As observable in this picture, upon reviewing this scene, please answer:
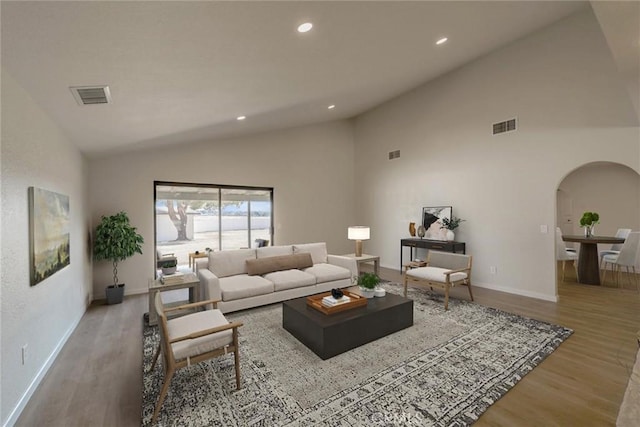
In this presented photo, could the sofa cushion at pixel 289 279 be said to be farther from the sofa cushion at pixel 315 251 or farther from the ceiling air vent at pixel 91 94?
the ceiling air vent at pixel 91 94

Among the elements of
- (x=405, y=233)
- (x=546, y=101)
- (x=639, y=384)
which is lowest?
(x=639, y=384)

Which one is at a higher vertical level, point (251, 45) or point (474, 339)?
point (251, 45)

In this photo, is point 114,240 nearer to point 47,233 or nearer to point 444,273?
point 47,233

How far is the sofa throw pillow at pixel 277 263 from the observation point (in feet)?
14.5

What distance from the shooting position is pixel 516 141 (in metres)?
4.71

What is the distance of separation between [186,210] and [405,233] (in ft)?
15.9

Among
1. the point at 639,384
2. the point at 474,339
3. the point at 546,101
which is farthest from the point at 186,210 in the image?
the point at 546,101

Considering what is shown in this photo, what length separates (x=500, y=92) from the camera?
488 centimetres

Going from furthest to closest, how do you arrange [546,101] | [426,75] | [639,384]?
1. [426,75]
2. [546,101]
3. [639,384]

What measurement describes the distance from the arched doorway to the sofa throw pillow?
566 centimetres

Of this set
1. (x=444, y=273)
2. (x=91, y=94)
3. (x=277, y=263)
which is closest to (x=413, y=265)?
(x=444, y=273)

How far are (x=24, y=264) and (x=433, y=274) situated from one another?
4581 mm

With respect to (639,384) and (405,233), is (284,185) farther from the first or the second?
(639,384)

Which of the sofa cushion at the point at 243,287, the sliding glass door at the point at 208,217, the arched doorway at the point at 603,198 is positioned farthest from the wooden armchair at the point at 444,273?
the sliding glass door at the point at 208,217
